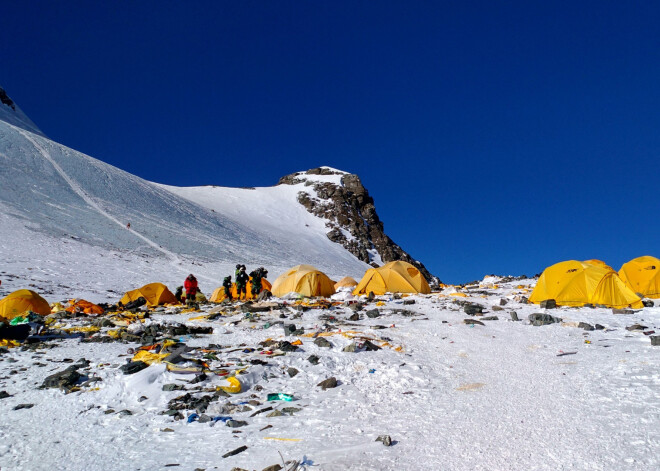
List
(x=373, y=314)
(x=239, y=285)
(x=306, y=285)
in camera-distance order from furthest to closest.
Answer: (x=306, y=285) < (x=239, y=285) < (x=373, y=314)

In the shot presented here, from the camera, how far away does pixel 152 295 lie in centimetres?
2198

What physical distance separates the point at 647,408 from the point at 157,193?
235ft

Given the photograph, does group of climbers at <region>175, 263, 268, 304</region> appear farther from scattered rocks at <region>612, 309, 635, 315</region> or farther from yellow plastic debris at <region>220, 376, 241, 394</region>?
scattered rocks at <region>612, 309, 635, 315</region>

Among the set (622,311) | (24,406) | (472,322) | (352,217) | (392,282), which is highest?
(352,217)

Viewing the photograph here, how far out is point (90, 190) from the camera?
187 ft

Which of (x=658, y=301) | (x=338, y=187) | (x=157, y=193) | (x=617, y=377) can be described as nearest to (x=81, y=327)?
(x=617, y=377)

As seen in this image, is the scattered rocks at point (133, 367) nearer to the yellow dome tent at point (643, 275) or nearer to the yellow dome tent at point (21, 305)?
the yellow dome tent at point (21, 305)

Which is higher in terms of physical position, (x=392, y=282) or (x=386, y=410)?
(x=392, y=282)

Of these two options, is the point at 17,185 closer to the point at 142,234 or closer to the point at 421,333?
the point at 142,234

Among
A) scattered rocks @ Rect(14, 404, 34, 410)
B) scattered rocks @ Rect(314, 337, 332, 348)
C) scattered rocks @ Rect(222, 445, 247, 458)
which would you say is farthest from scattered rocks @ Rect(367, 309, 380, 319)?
scattered rocks @ Rect(14, 404, 34, 410)

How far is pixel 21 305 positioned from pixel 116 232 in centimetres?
3059

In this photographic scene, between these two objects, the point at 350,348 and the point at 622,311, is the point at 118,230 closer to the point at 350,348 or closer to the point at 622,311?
the point at 350,348

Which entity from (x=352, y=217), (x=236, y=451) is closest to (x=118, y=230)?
(x=236, y=451)

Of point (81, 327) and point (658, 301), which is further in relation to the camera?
point (658, 301)
